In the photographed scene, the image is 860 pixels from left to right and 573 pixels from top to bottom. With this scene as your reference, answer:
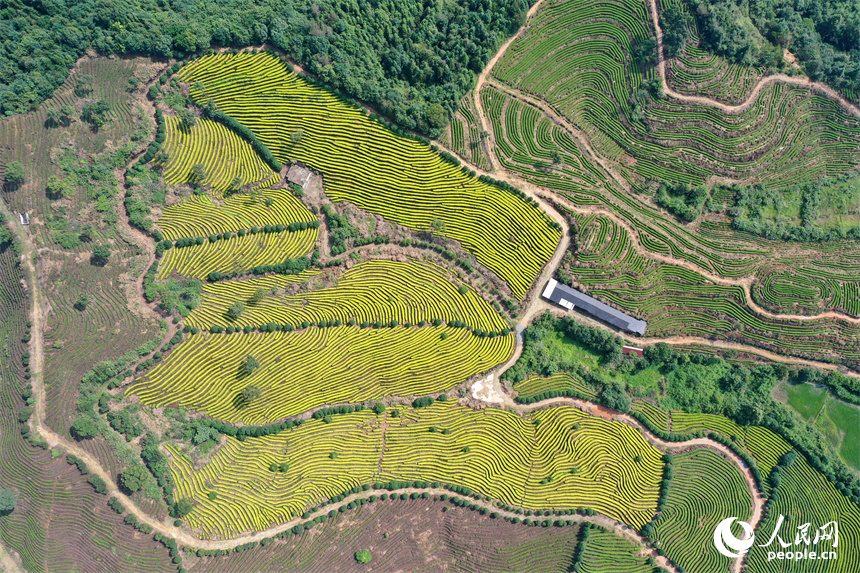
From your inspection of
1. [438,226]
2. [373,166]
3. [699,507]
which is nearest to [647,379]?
[699,507]

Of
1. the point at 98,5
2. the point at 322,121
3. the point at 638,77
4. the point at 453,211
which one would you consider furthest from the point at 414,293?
the point at 98,5

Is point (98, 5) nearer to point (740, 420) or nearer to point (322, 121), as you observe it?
point (322, 121)

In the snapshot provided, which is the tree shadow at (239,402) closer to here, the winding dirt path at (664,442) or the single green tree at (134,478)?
the single green tree at (134,478)

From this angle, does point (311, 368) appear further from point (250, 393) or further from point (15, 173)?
point (15, 173)

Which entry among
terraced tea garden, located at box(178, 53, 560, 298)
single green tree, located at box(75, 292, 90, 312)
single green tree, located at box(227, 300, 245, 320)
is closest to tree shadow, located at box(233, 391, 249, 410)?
single green tree, located at box(227, 300, 245, 320)

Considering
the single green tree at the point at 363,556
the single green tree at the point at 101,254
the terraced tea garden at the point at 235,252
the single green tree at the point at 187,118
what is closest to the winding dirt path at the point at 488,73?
the terraced tea garden at the point at 235,252

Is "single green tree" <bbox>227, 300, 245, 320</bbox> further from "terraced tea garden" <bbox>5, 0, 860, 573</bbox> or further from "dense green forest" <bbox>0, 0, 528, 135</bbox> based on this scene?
"dense green forest" <bbox>0, 0, 528, 135</bbox>

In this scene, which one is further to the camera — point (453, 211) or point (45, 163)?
point (453, 211)

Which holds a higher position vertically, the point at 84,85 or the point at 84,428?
the point at 84,85
